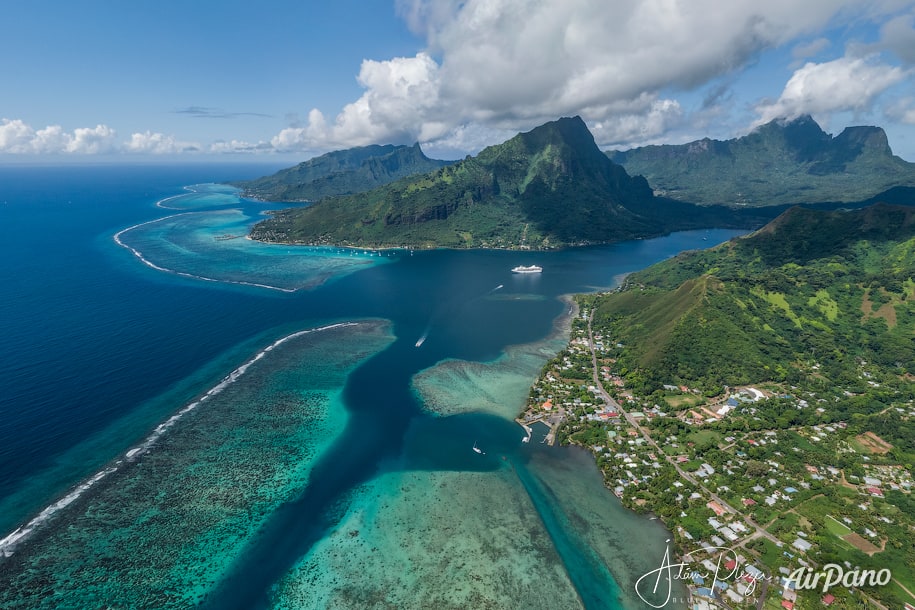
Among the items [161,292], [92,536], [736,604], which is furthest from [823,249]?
[161,292]

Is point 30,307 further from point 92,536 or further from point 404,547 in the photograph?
point 404,547

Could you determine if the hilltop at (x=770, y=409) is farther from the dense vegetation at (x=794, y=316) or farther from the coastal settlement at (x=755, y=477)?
the dense vegetation at (x=794, y=316)

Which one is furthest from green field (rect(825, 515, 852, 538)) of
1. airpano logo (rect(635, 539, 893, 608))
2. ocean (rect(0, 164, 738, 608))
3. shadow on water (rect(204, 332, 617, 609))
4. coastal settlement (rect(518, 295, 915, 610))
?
shadow on water (rect(204, 332, 617, 609))

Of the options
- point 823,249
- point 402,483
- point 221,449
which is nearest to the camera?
point 402,483

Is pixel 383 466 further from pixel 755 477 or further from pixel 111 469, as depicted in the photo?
pixel 755 477

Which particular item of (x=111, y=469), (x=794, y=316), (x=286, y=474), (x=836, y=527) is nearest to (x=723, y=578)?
(x=836, y=527)

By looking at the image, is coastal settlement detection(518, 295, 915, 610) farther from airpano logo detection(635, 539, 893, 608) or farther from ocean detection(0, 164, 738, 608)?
ocean detection(0, 164, 738, 608)
